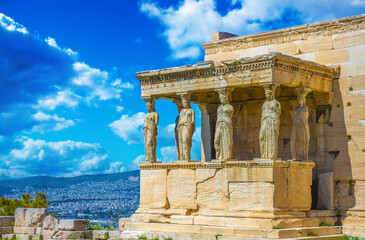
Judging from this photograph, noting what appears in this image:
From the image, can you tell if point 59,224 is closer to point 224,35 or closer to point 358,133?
point 224,35

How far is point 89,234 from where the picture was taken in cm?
2006

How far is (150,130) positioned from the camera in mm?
18969

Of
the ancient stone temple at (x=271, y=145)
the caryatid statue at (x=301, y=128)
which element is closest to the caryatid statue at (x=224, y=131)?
the ancient stone temple at (x=271, y=145)

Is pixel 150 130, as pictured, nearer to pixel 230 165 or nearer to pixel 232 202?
pixel 230 165

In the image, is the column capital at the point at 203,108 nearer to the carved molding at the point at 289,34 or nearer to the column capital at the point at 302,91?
the carved molding at the point at 289,34

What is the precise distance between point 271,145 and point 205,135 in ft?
13.0

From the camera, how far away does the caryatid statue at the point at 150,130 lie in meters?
19.0

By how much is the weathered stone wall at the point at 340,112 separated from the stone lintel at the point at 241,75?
1.64ft

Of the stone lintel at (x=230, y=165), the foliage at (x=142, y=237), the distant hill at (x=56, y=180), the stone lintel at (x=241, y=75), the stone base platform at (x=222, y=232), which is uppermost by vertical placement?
the stone lintel at (x=241, y=75)

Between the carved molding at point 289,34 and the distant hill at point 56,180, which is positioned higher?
the carved molding at point 289,34

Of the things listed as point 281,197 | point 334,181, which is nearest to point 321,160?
point 334,181

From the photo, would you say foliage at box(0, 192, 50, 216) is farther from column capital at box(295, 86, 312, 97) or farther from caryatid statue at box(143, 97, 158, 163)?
column capital at box(295, 86, 312, 97)

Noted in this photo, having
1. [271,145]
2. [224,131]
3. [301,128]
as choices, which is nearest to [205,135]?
[224,131]

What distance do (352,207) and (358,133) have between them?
180cm
